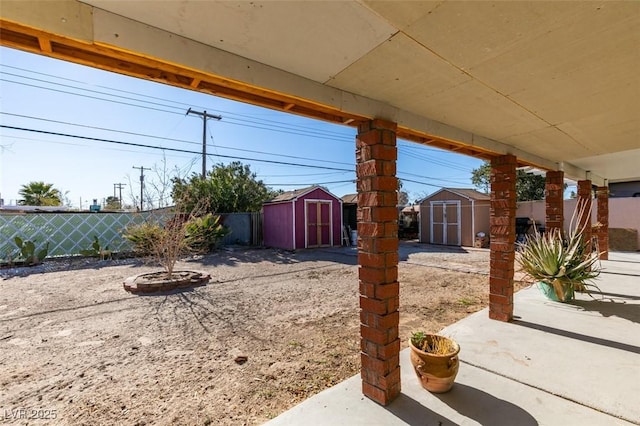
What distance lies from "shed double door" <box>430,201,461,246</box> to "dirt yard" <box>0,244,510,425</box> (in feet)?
21.6

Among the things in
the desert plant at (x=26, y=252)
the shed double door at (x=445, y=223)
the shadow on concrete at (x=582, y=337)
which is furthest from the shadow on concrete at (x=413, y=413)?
the shed double door at (x=445, y=223)

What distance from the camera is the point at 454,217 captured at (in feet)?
41.8

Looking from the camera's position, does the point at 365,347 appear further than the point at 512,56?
Yes

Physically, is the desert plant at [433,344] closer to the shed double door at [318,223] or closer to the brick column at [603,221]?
the brick column at [603,221]

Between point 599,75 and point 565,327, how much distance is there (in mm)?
2819

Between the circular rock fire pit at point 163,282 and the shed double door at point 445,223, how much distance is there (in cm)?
1060

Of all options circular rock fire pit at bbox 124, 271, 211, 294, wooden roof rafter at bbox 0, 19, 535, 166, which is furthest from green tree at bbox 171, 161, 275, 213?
wooden roof rafter at bbox 0, 19, 535, 166

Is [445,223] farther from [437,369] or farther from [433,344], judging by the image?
[437,369]

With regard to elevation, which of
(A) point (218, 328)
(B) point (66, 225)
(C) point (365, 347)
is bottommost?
(A) point (218, 328)

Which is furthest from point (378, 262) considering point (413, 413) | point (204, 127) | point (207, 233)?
point (204, 127)

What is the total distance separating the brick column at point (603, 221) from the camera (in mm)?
7164

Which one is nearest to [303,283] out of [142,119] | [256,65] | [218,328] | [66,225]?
[218,328]

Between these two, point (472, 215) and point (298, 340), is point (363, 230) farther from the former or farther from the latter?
point (472, 215)

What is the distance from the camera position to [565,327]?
10.8 ft
